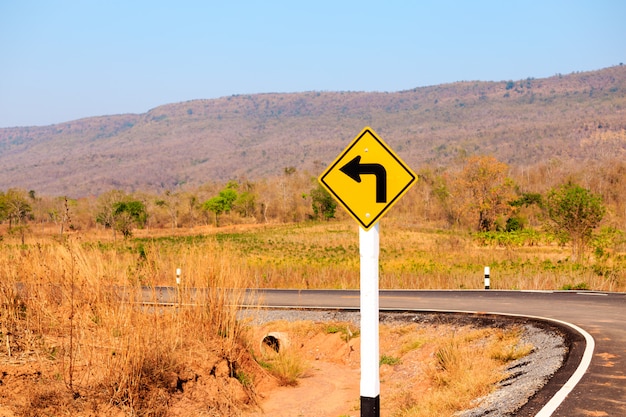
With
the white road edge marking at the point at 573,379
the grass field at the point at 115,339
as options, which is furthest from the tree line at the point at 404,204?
the grass field at the point at 115,339

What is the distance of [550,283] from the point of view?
22125 millimetres

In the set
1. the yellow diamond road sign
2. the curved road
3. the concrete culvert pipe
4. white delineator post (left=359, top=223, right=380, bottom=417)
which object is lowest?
the concrete culvert pipe

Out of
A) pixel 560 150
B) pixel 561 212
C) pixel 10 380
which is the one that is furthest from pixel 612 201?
pixel 10 380

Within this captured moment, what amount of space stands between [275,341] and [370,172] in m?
10.3

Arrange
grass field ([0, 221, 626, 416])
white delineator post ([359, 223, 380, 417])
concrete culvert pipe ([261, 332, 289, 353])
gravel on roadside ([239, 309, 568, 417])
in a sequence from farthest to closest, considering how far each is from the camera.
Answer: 1. concrete culvert pipe ([261, 332, 289, 353])
2. grass field ([0, 221, 626, 416])
3. gravel on roadside ([239, 309, 568, 417])
4. white delineator post ([359, 223, 380, 417])

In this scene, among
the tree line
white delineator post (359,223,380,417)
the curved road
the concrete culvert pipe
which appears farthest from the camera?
the tree line

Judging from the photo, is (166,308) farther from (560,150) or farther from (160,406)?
(560,150)

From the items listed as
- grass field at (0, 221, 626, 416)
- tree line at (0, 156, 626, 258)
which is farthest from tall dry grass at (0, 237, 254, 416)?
tree line at (0, 156, 626, 258)

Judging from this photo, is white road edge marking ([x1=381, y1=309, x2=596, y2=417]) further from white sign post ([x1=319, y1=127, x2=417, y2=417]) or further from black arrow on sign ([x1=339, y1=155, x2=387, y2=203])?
black arrow on sign ([x1=339, y1=155, x2=387, y2=203])

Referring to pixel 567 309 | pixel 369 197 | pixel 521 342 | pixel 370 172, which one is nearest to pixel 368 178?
pixel 370 172

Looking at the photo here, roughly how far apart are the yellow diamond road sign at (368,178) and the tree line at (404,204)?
3465cm

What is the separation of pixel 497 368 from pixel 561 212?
2562cm

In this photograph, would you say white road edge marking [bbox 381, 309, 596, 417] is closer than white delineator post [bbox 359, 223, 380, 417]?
No

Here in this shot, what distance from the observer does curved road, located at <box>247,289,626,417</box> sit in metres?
7.87
